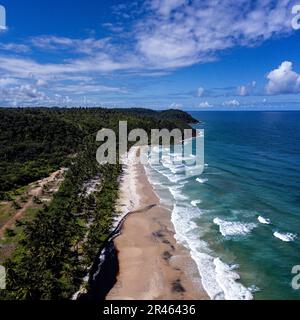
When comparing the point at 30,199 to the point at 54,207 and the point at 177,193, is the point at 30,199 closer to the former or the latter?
the point at 54,207

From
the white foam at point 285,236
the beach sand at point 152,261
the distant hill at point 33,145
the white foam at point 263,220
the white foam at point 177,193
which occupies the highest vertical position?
the distant hill at point 33,145

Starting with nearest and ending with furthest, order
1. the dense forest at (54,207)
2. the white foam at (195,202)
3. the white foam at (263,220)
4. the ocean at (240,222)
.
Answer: the dense forest at (54,207), the ocean at (240,222), the white foam at (263,220), the white foam at (195,202)

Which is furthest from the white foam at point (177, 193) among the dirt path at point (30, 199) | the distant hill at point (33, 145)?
the distant hill at point (33, 145)

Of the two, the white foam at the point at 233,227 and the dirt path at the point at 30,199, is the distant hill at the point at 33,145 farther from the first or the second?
the white foam at the point at 233,227

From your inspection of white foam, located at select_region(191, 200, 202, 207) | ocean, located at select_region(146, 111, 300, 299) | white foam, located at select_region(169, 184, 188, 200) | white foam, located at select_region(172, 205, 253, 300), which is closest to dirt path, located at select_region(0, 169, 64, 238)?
ocean, located at select_region(146, 111, 300, 299)

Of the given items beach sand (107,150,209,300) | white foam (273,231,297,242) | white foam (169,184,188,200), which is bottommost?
beach sand (107,150,209,300)

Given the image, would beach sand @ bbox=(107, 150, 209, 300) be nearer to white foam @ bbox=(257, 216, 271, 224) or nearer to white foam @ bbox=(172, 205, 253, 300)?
white foam @ bbox=(172, 205, 253, 300)

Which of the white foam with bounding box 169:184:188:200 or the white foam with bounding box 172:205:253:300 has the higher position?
the white foam with bounding box 169:184:188:200
